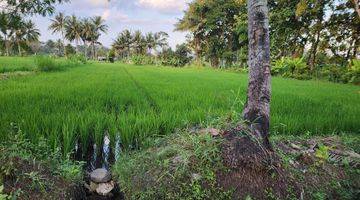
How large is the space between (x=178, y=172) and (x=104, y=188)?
601 millimetres

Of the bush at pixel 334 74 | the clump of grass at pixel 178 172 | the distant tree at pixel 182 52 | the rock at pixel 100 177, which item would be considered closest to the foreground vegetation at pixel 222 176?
the clump of grass at pixel 178 172

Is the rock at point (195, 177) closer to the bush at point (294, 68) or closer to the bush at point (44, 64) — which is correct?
the bush at point (44, 64)

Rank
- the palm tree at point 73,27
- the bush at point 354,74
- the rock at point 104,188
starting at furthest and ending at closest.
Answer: the palm tree at point 73,27, the bush at point 354,74, the rock at point 104,188

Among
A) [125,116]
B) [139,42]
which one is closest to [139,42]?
[139,42]

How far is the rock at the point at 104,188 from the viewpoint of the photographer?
2.61 m

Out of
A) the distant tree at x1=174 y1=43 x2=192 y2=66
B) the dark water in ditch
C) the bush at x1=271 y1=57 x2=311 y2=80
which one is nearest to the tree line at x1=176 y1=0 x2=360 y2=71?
the bush at x1=271 y1=57 x2=311 y2=80

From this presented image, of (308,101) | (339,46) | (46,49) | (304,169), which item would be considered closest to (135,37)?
(46,49)

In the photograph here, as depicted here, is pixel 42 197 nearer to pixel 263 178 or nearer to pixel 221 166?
pixel 221 166

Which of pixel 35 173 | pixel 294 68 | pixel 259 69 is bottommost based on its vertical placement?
pixel 294 68

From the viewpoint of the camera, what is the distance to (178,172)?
2.50m

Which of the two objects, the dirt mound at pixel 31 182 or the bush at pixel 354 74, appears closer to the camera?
the dirt mound at pixel 31 182

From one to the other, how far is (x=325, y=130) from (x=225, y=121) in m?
2.10

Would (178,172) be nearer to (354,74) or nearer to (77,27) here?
(354,74)

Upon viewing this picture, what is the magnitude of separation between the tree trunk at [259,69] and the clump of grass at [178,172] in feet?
1.25
